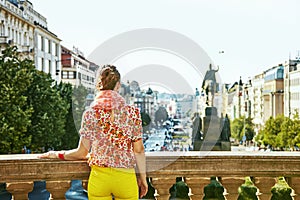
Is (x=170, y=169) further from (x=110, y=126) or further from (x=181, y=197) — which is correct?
(x=181, y=197)

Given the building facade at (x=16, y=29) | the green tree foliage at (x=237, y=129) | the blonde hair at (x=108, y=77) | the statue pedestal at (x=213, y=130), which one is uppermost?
the building facade at (x=16, y=29)

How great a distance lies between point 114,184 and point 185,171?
116cm

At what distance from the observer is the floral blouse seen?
189 inches

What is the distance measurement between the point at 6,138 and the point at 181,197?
21.1m

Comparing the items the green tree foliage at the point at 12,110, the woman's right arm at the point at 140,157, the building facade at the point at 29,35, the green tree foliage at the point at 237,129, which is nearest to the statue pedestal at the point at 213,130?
the green tree foliage at the point at 12,110

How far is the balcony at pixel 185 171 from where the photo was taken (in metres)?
5.56

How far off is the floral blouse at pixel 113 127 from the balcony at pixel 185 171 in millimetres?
798

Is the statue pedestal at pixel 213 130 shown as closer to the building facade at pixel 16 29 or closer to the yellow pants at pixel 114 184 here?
the yellow pants at pixel 114 184

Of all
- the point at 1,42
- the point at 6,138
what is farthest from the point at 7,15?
the point at 6,138

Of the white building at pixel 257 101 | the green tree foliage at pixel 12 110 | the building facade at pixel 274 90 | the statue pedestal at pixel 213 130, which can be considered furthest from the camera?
the white building at pixel 257 101

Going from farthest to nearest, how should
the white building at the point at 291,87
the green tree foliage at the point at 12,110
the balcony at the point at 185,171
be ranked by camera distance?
the white building at the point at 291,87 < the green tree foliage at the point at 12,110 < the balcony at the point at 185,171

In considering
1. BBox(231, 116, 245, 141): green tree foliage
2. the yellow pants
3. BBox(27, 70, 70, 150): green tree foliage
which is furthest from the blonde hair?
BBox(231, 116, 245, 141): green tree foliage

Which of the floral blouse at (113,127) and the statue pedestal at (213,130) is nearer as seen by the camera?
the floral blouse at (113,127)

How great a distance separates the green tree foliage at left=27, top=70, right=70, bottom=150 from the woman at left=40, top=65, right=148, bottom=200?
28607 millimetres
